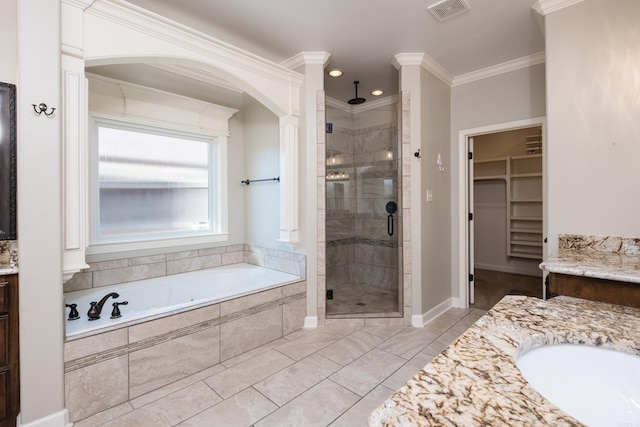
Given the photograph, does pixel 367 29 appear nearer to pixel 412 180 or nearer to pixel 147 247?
pixel 412 180

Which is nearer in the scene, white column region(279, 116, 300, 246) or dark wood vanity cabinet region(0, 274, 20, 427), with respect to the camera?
dark wood vanity cabinet region(0, 274, 20, 427)

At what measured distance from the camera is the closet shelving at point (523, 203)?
4.89 meters

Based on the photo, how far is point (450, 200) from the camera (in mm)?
3613

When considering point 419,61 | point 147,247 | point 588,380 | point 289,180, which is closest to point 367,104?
point 419,61

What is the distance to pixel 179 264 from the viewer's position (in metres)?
3.31

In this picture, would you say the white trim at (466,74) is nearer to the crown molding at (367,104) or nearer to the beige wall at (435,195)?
the beige wall at (435,195)

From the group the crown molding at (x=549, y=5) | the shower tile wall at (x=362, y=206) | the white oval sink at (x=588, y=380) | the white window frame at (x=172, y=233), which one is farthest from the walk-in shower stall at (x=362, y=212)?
the white oval sink at (x=588, y=380)

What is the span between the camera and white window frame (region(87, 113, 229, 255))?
2.82 metres

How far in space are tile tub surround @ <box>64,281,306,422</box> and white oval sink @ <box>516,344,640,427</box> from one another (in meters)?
2.13

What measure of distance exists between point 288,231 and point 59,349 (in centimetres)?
186

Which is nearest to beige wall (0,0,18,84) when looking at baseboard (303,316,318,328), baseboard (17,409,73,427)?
baseboard (17,409,73,427)

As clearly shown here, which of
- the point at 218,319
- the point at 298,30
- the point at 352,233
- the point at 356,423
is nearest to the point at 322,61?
the point at 298,30

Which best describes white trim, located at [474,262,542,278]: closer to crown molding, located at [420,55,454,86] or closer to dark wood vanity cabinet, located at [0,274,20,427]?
crown molding, located at [420,55,454,86]

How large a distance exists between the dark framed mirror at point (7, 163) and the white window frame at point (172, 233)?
3.37 feet
